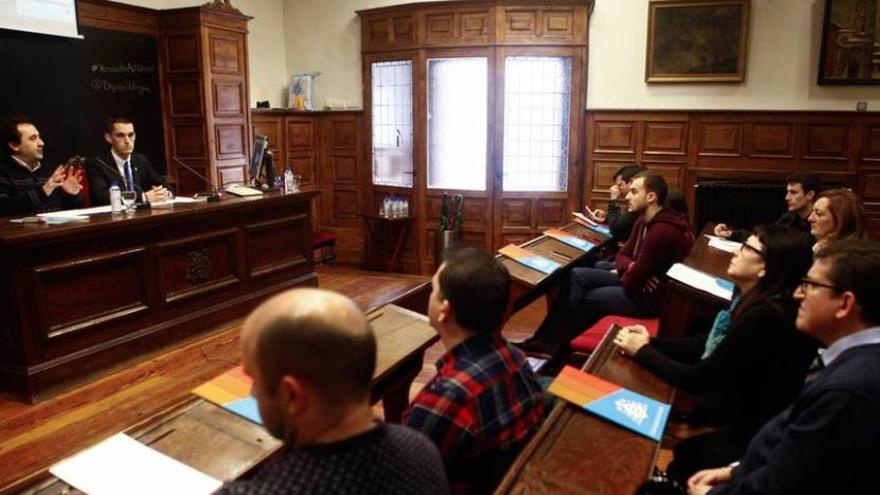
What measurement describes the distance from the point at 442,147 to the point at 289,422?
5677 mm

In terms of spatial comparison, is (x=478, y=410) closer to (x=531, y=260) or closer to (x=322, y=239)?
(x=531, y=260)

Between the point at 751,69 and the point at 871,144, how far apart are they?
1182 mm

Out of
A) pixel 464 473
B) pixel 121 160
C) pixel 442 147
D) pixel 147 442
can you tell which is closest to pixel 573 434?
pixel 464 473

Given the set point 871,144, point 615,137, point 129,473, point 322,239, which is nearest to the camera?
point 129,473

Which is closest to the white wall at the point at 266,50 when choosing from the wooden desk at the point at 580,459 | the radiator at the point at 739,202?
the radiator at the point at 739,202

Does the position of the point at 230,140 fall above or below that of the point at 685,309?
above

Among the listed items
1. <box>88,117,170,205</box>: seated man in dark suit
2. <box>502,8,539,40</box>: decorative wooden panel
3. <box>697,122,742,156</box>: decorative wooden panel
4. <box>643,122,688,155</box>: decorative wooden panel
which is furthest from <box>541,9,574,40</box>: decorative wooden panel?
<box>88,117,170,205</box>: seated man in dark suit

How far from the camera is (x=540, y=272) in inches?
131

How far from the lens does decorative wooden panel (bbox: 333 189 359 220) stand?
279 inches

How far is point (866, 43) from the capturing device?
17.6 ft

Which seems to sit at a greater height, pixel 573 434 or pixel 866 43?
pixel 866 43

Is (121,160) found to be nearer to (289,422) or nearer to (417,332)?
(417,332)

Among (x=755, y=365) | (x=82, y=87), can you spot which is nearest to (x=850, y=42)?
(x=755, y=365)

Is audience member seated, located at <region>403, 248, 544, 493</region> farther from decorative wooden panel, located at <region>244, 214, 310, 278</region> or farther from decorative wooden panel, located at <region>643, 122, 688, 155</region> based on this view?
decorative wooden panel, located at <region>643, 122, 688, 155</region>
